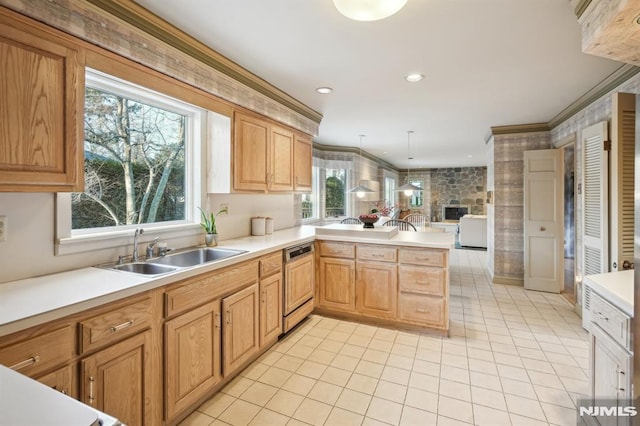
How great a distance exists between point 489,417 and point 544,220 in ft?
11.0

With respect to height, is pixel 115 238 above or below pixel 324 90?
below

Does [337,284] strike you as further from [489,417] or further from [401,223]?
[401,223]

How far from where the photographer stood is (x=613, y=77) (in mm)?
2689

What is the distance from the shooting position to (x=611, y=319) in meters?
1.42

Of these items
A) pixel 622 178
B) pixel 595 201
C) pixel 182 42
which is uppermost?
pixel 182 42

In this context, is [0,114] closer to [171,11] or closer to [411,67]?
[171,11]

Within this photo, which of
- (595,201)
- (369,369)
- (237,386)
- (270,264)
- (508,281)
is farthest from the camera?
(508,281)

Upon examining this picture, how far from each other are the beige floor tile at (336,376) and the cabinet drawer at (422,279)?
1055 millimetres

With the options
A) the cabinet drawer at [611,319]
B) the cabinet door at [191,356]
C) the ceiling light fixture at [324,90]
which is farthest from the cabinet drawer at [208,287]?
the cabinet drawer at [611,319]

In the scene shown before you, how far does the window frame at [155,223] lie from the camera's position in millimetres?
1710

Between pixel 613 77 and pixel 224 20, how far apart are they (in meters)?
3.26

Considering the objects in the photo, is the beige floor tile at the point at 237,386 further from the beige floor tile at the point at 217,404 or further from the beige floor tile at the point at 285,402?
the beige floor tile at the point at 285,402

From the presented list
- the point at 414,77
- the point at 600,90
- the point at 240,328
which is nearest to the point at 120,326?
the point at 240,328

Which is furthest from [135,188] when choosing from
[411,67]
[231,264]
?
[411,67]
